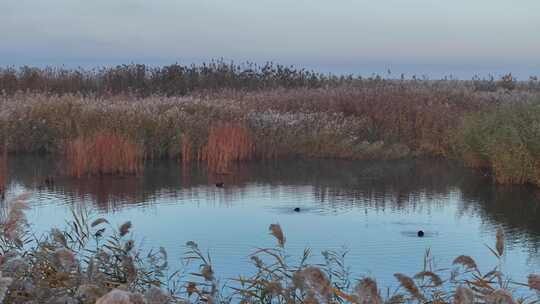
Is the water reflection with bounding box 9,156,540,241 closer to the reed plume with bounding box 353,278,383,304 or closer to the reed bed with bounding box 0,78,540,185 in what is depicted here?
the reed bed with bounding box 0,78,540,185

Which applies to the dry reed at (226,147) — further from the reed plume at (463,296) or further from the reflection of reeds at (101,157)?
the reed plume at (463,296)

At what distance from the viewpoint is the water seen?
6.07 metres

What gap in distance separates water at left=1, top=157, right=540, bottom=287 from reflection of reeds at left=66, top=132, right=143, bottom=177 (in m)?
0.34

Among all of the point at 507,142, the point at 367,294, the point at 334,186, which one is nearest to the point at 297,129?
the point at 334,186

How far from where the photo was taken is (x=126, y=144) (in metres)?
10.9

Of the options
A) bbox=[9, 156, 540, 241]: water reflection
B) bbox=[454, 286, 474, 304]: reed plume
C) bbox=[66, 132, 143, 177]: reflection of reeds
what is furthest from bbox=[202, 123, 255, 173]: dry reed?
bbox=[454, 286, 474, 304]: reed plume

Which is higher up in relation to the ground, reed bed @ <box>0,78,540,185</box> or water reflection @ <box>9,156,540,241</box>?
reed bed @ <box>0,78,540,185</box>

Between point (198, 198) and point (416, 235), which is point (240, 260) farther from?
point (198, 198)

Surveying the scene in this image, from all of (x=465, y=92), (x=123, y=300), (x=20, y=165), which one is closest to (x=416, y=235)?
(x=123, y=300)

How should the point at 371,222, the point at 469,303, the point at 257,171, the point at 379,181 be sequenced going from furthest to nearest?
the point at 257,171
the point at 379,181
the point at 371,222
the point at 469,303

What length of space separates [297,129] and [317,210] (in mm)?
5881

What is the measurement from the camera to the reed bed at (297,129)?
37.0 ft

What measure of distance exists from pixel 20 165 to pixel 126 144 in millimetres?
1875

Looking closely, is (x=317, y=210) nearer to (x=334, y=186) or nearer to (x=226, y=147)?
(x=334, y=186)
